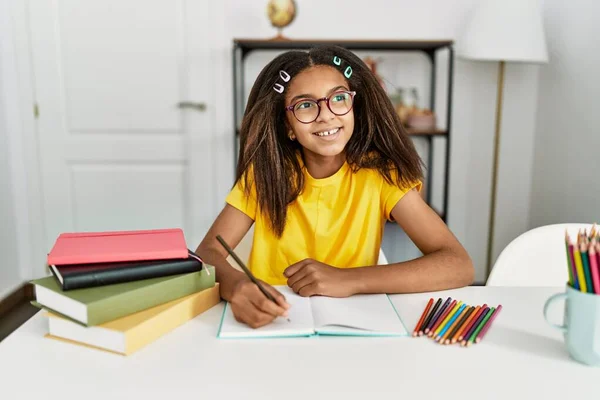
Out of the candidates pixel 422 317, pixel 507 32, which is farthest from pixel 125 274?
pixel 507 32

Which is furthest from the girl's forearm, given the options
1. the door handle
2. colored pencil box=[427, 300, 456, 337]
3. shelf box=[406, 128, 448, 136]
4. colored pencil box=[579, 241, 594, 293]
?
the door handle

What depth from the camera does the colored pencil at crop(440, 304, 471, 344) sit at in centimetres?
90

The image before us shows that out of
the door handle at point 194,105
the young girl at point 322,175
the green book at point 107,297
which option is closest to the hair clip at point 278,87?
the young girl at point 322,175

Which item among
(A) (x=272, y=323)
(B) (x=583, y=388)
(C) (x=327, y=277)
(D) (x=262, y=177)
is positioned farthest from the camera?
(D) (x=262, y=177)

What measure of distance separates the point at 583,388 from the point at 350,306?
14.6 inches

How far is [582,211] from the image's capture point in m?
2.55

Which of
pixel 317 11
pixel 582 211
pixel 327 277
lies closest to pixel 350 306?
pixel 327 277

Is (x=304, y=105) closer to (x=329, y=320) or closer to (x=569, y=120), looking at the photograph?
(x=329, y=320)

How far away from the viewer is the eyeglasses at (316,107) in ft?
4.26

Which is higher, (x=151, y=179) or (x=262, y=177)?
(x=262, y=177)

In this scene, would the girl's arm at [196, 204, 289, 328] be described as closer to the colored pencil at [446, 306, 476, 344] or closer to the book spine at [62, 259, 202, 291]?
the book spine at [62, 259, 202, 291]

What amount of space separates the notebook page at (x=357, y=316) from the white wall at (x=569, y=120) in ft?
5.52

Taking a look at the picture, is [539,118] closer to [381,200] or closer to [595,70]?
[595,70]

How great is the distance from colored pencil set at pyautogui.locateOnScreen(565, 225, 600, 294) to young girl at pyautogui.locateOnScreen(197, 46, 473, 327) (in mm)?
376
